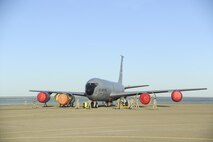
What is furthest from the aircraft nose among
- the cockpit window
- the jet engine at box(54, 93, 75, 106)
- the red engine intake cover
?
the red engine intake cover

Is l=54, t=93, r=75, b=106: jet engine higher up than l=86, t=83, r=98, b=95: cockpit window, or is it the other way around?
l=86, t=83, r=98, b=95: cockpit window

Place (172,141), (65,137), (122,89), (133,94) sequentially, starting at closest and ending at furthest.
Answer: (172,141) → (65,137) → (133,94) → (122,89)

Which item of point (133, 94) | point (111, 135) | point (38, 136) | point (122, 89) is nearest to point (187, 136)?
point (111, 135)

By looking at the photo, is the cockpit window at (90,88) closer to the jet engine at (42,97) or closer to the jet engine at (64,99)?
the jet engine at (64,99)

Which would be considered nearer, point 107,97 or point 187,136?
point 187,136

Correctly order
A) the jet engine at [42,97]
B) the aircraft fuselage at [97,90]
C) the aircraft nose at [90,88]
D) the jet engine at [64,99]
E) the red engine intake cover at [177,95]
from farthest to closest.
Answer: the jet engine at [42,97]
the jet engine at [64,99]
the aircraft fuselage at [97,90]
the aircraft nose at [90,88]
the red engine intake cover at [177,95]

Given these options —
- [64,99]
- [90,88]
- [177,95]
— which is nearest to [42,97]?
[64,99]

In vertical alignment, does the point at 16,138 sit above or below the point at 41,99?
below

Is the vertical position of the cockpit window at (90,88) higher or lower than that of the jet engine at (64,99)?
higher

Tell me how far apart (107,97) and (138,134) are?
35.8 m

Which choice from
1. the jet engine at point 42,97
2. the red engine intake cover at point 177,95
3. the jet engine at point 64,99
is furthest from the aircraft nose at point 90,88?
the red engine intake cover at point 177,95

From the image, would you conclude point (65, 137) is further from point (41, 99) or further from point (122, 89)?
point (122, 89)

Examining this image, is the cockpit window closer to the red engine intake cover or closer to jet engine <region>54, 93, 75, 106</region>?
jet engine <region>54, 93, 75, 106</region>

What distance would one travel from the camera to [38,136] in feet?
43.4
